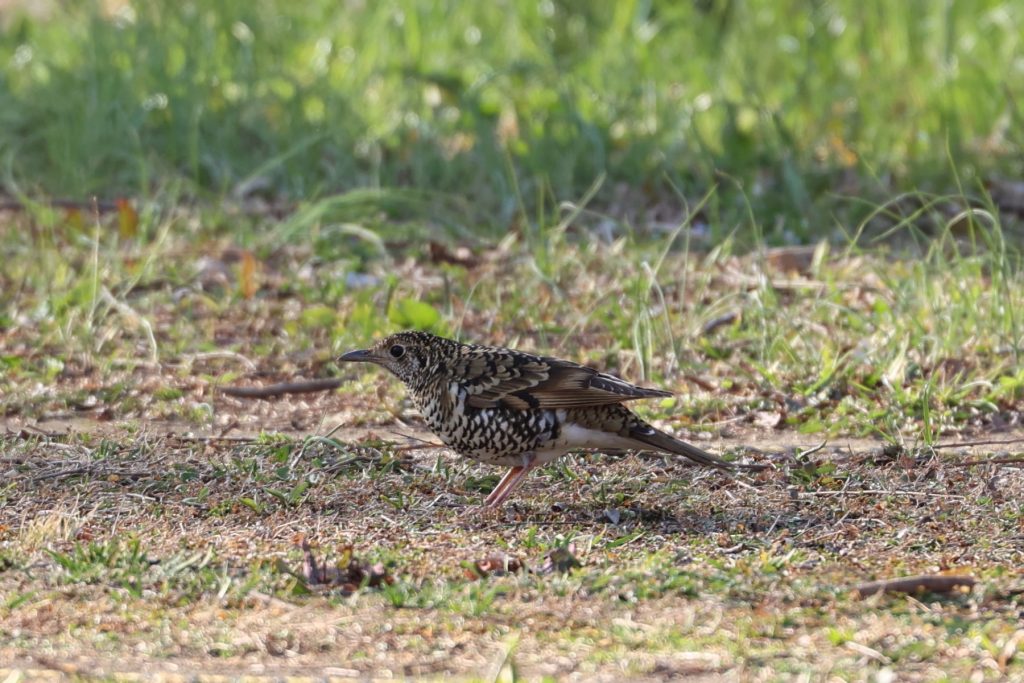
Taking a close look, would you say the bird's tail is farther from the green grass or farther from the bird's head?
the bird's head

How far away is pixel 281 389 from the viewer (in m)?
6.71

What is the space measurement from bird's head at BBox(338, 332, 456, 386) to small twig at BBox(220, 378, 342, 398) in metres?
1.06

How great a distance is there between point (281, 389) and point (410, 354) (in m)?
1.28

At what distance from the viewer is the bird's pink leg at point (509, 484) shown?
516 centimetres

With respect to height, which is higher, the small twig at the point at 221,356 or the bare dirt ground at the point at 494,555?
the bare dirt ground at the point at 494,555

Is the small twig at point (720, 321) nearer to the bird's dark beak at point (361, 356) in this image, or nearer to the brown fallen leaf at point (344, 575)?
the bird's dark beak at point (361, 356)

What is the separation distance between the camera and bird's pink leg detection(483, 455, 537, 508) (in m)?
5.16

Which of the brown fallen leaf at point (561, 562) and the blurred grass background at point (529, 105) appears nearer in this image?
the brown fallen leaf at point (561, 562)

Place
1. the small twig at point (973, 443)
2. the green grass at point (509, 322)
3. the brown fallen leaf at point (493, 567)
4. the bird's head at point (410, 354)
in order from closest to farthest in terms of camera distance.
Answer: the green grass at point (509, 322) → the brown fallen leaf at point (493, 567) → the bird's head at point (410, 354) → the small twig at point (973, 443)

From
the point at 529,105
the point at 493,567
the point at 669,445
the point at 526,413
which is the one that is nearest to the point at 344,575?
the point at 493,567

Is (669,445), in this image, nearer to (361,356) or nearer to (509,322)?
(361,356)

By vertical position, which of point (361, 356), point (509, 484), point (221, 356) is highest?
point (361, 356)

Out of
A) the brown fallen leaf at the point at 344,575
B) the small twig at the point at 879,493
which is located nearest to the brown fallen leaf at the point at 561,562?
the brown fallen leaf at the point at 344,575

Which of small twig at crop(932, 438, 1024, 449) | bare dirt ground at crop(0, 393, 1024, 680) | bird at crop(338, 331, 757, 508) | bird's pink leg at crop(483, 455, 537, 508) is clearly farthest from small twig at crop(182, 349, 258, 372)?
small twig at crop(932, 438, 1024, 449)
